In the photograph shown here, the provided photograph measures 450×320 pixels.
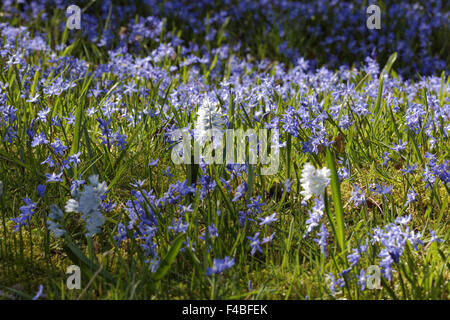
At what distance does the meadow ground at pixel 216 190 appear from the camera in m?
2.32

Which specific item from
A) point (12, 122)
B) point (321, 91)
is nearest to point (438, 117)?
point (321, 91)

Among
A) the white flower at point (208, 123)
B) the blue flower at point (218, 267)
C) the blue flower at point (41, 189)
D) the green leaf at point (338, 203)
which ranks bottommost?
the blue flower at point (218, 267)

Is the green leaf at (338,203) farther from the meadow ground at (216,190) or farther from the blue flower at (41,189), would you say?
the blue flower at (41,189)

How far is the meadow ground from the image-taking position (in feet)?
7.62

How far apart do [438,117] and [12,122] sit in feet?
8.89

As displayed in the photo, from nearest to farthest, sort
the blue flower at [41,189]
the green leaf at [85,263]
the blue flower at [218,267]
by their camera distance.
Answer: the blue flower at [218,267]
the green leaf at [85,263]
the blue flower at [41,189]

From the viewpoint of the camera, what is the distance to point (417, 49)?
21.0 feet

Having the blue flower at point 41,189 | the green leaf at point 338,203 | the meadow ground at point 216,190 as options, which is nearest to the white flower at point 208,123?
the meadow ground at point 216,190

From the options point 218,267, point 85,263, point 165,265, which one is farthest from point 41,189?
point 218,267

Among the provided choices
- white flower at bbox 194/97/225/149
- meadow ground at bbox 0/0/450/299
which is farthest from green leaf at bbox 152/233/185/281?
white flower at bbox 194/97/225/149

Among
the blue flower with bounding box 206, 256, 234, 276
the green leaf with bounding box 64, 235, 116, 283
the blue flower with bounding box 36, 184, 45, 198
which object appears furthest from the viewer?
the blue flower with bounding box 36, 184, 45, 198

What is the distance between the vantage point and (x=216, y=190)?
2.77m

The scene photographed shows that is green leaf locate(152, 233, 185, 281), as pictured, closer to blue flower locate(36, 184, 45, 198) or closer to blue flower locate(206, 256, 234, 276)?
blue flower locate(206, 256, 234, 276)

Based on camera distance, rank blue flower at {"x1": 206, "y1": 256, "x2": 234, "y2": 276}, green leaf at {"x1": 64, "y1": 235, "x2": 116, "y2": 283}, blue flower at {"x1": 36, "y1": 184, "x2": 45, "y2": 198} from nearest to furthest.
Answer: blue flower at {"x1": 206, "y1": 256, "x2": 234, "y2": 276} → green leaf at {"x1": 64, "y1": 235, "x2": 116, "y2": 283} → blue flower at {"x1": 36, "y1": 184, "x2": 45, "y2": 198}
